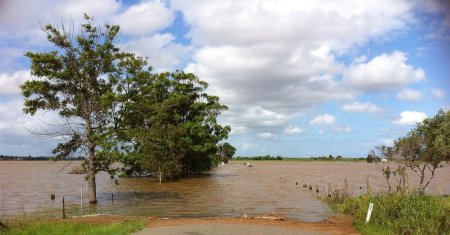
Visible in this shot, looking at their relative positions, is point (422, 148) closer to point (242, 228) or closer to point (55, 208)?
point (242, 228)

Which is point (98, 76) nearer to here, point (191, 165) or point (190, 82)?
point (190, 82)

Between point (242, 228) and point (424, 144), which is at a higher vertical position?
point (424, 144)

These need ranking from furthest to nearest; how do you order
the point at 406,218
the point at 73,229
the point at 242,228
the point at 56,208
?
1. the point at 56,208
2. the point at 406,218
3. the point at 242,228
4. the point at 73,229

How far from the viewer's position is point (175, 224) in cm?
1861

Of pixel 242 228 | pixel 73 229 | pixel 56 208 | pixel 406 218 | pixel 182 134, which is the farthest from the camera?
pixel 182 134

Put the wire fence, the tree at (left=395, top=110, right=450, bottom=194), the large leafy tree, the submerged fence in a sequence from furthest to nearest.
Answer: the large leafy tree → the tree at (left=395, top=110, right=450, bottom=194) → the submerged fence → the wire fence

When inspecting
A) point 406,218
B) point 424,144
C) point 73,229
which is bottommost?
point 406,218

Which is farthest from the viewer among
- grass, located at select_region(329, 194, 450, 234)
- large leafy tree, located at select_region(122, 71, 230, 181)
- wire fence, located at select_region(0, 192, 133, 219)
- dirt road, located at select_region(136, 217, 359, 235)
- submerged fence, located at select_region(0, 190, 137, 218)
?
large leafy tree, located at select_region(122, 71, 230, 181)

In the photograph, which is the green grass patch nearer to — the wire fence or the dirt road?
the dirt road

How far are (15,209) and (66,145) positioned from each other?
235 inches

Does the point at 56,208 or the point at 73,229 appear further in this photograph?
the point at 56,208

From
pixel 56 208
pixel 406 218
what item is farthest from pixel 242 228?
pixel 56 208

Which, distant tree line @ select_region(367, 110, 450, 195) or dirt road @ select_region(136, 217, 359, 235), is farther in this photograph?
distant tree line @ select_region(367, 110, 450, 195)

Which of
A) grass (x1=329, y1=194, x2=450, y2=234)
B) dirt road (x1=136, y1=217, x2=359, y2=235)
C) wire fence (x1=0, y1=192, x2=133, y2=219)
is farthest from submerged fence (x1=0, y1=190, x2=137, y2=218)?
grass (x1=329, y1=194, x2=450, y2=234)
